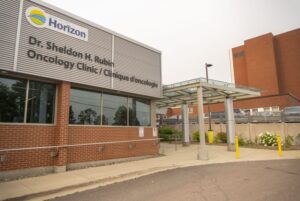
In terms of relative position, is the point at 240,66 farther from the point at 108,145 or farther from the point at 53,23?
the point at 53,23

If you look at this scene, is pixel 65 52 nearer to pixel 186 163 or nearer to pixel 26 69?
pixel 26 69

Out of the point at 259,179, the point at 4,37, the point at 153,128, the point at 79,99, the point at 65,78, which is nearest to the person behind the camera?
the point at 259,179

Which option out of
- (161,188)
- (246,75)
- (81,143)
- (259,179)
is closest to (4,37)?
(81,143)

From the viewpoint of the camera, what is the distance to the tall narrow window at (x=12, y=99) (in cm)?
879

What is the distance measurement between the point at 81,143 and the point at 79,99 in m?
2.20

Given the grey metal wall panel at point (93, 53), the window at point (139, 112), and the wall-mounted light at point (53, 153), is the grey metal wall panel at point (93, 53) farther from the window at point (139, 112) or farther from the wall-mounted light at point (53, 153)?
the wall-mounted light at point (53, 153)

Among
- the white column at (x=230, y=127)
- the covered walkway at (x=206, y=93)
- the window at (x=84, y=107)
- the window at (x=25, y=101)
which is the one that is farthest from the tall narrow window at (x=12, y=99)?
the white column at (x=230, y=127)

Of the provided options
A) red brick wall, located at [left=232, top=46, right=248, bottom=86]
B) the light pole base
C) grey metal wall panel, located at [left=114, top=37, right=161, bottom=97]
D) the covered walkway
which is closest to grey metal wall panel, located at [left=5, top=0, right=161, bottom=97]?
grey metal wall panel, located at [left=114, top=37, right=161, bottom=97]

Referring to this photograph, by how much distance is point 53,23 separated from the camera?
10.4m

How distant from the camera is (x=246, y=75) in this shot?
135 ft

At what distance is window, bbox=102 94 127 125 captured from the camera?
1239 centimetres

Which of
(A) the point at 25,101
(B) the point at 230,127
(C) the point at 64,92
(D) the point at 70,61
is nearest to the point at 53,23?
(D) the point at 70,61

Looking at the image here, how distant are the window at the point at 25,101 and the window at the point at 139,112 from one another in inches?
192

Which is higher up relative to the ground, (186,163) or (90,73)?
(90,73)
